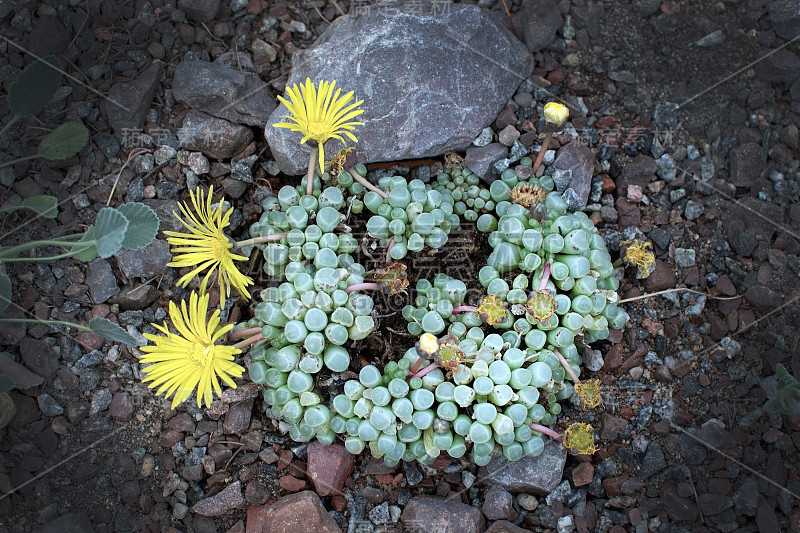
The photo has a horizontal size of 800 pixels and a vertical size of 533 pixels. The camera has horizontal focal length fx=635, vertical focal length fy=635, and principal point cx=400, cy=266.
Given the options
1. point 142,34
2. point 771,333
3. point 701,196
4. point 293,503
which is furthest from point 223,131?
point 771,333

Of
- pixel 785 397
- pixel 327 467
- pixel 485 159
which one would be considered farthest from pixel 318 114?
pixel 785 397

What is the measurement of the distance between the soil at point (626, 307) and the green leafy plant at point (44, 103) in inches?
5.0

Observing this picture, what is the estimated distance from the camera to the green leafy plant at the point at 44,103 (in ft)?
8.78

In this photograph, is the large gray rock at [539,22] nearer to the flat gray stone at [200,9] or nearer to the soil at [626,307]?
the soil at [626,307]

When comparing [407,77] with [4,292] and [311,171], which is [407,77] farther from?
[4,292]

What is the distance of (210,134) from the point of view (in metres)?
2.94

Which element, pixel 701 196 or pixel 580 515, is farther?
pixel 701 196

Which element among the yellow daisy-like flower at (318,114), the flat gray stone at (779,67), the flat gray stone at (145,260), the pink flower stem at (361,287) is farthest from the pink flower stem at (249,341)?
the flat gray stone at (779,67)

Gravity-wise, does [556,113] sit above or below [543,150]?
above

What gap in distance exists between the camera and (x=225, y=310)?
2.82 m

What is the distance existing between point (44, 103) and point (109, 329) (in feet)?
3.67

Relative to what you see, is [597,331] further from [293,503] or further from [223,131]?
[223,131]

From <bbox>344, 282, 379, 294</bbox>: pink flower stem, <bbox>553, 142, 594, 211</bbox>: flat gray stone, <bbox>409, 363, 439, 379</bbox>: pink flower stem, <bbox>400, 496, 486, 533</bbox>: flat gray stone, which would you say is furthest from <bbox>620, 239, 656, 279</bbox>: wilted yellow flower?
<bbox>400, 496, 486, 533</bbox>: flat gray stone

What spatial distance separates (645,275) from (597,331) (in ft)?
1.14
